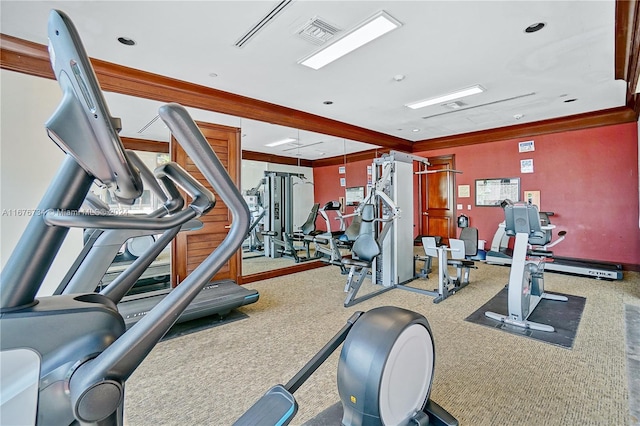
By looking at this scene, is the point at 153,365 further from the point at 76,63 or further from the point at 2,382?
the point at 76,63

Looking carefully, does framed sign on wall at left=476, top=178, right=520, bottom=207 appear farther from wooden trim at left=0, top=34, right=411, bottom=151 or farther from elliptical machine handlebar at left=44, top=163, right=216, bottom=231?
elliptical machine handlebar at left=44, top=163, right=216, bottom=231

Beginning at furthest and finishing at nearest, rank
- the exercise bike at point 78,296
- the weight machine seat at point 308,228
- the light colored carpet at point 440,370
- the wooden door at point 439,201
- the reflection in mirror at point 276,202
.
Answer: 1. the wooden door at point 439,201
2. the weight machine seat at point 308,228
3. the reflection in mirror at point 276,202
4. the light colored carpet at point 440,370
5. the exercise bike at point 78,296

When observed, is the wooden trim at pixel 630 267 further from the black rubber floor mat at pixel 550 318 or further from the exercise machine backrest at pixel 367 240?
the exercise machine backrest at pixel 367 240

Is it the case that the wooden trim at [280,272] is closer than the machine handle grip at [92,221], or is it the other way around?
the machine handle grip at [92,221]

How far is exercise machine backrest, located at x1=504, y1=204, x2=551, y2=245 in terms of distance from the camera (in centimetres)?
317

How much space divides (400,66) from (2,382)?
375cm

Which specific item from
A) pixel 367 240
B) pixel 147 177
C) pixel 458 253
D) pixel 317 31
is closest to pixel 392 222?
pixel 367 240

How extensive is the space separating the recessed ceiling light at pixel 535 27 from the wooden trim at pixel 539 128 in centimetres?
370

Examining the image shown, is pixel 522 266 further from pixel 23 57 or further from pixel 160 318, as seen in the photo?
pixel 23 57

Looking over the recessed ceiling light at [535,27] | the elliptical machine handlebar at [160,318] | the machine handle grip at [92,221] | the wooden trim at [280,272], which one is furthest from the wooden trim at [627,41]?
the wooden trim at [280,272]

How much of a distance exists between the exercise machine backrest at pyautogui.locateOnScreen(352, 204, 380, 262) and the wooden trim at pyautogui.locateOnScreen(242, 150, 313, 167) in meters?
2.15

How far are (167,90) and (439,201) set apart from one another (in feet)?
20.3

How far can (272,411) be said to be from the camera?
1102 millimetres

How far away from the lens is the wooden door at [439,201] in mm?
7035
